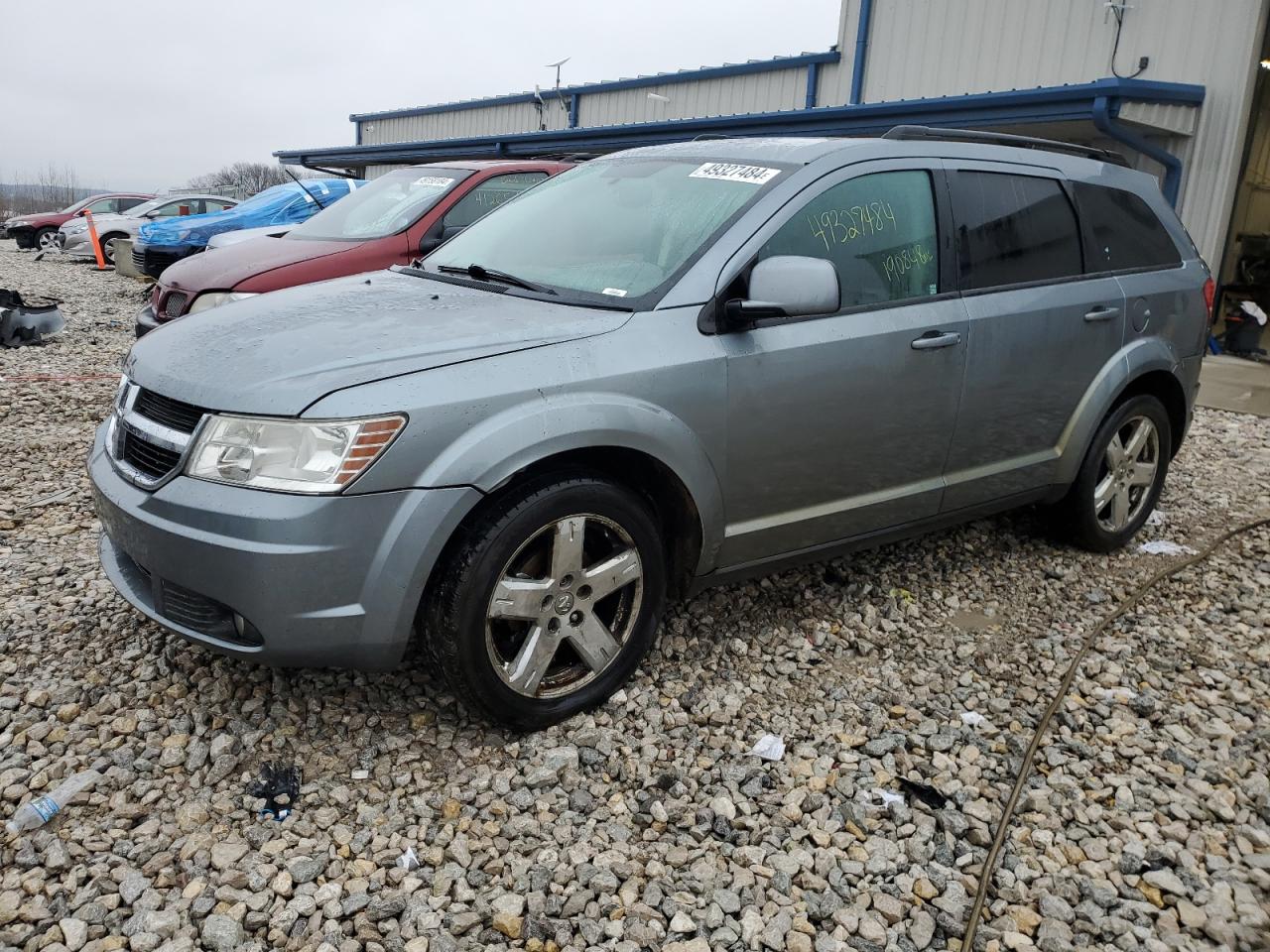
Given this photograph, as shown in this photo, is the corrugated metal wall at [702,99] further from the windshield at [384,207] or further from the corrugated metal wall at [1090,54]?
the windshield at [384,207]

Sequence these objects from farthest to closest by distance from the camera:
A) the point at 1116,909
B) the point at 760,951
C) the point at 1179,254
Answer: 1. the point at 1179,254
2. the point at 1116,909
3. the point at 760,951

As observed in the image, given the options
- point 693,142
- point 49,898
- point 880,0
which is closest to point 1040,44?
point 880,0

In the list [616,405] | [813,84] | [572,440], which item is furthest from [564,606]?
[813,84]

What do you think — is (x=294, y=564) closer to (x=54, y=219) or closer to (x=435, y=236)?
(x=435, y=236)

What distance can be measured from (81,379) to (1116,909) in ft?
26.3

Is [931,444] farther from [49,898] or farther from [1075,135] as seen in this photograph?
[1075,135]

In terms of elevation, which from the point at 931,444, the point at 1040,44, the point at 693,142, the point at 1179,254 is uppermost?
the point at 1040,44

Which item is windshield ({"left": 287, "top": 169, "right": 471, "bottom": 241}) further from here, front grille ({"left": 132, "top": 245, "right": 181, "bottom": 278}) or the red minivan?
front grille ({"left": 132, "top": 245, "right": 181, "bottom": 278})

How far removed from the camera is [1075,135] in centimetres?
1184

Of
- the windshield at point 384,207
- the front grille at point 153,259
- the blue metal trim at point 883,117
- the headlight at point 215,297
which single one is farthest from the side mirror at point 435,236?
the front grille at point 153,259

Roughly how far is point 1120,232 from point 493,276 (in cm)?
295

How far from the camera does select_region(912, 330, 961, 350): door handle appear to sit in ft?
12.0

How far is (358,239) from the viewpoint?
282 inches

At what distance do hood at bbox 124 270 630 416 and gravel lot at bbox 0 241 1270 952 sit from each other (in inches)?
42.2
